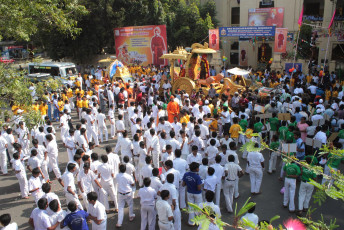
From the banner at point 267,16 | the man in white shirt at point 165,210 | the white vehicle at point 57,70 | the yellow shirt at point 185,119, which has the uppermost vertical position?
the banner at point 267,16

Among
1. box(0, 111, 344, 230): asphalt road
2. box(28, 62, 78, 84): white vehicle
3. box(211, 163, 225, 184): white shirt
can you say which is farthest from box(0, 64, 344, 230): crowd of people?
box(28, 62, 78, 84): white vehicle

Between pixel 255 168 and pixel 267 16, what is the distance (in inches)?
792

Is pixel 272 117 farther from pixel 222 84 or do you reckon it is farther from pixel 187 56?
pixel 187 56

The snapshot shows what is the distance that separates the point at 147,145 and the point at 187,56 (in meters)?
8.45

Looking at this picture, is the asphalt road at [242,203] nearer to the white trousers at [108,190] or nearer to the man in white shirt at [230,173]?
the white trousers at [108,190]

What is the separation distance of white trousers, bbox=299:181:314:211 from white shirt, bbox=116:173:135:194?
3623 mm

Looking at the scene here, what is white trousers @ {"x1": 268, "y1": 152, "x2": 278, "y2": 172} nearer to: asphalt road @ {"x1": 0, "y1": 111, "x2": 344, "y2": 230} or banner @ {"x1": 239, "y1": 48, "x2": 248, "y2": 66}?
asphalt road @ {"x1": 0, "y1": 111, "x2": 344, "y2": 230}

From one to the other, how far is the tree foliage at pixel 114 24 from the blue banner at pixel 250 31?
5773mm

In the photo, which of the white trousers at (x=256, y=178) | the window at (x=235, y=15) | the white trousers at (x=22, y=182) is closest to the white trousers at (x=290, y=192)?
the white trousers at (x=256, y=178)

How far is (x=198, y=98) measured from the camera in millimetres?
11500

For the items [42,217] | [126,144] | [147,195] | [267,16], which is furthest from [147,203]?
[267,16]

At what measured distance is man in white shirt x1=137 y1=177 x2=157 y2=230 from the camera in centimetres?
552

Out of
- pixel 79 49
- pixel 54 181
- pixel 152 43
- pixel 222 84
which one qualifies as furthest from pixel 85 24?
pixel 54 181

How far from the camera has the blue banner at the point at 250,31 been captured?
19.3 metres
